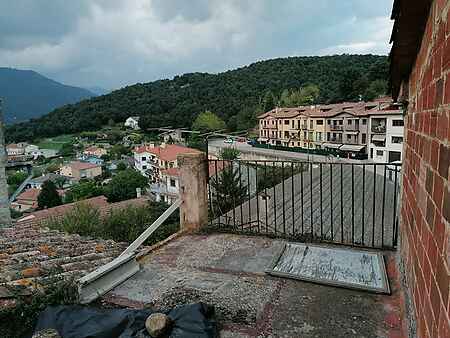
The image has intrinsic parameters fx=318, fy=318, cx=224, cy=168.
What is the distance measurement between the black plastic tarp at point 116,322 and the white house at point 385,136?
30608 mm

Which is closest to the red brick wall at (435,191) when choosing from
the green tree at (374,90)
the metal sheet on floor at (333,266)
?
the metal sheet on floor at (333,266)

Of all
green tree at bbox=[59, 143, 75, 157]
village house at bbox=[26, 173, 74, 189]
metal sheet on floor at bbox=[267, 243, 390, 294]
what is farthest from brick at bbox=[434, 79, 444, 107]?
green tree at bbox=[59, 143, 75, 157]

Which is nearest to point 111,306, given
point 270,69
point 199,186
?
point 199,186

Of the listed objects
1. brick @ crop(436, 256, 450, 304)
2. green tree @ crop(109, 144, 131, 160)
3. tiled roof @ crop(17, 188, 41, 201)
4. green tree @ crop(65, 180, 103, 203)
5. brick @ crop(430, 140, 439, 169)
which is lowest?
tiled roof @ crop(17, 188, 41, 201)

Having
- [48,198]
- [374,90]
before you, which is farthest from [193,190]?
[374,90]

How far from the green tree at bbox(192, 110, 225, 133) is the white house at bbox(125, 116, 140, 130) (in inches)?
958

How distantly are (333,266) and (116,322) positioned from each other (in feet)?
7.18

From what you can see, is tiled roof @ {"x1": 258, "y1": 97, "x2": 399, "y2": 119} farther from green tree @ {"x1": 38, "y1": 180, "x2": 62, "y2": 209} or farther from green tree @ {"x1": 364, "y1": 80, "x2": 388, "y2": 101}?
green tree @ {"x1": 38, "y1": 180, "x2": 62, "y2": 209}

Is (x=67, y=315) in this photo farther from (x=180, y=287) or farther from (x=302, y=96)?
(x=302, y=96)

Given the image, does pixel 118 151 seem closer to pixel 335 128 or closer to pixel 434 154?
pixel 335 128

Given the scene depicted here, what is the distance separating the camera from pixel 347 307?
8.76 ft

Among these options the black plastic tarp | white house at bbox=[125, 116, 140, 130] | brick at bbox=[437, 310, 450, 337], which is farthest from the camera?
white house at bbox=[125, 116, 140, 130]

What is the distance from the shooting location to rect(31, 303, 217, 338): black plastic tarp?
89.3 inches

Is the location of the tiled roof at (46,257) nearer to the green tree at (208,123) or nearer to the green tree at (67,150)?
Result: the green tree at (208,123)
